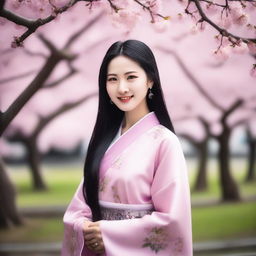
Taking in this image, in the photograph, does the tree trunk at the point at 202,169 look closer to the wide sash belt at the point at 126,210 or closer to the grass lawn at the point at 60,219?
the grass lawn at the point at 60,219

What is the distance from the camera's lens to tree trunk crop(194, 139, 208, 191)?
4.54 meters

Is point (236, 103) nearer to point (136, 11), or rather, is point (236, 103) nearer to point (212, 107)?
point (212, 107)

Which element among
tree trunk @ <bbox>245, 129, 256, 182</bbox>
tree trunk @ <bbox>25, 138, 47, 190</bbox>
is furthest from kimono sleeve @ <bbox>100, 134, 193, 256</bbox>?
tree trunk @ <bbox>245, 129, 256, 182</bbox>

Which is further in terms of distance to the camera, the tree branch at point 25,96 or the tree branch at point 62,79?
the tree branch at point 62,79

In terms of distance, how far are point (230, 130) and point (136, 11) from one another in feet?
8.23

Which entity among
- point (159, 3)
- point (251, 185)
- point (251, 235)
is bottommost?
point (251, 235)

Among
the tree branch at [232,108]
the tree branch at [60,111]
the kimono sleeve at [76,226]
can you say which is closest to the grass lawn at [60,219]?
the tree branch at [60,111]

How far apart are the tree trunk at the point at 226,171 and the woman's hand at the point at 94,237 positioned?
9.48ft

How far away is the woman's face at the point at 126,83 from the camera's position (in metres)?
1.78

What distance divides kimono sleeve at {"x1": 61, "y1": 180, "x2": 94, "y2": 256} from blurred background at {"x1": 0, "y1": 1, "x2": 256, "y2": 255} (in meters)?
1.87

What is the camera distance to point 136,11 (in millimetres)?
2205

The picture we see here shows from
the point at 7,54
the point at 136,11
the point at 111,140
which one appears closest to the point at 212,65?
the point at 7,54

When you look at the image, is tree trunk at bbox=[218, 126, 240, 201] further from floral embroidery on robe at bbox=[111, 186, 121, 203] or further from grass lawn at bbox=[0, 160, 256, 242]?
floral embroidery on robe at bbox=[111, 186, 121, 203]

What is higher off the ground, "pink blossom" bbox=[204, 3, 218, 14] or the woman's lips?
"pink blossom" bbox=[204, 3, 218, 14]
